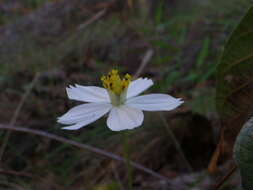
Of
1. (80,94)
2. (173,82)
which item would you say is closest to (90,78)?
(173,82)

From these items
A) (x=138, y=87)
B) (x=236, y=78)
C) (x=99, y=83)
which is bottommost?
(x=99, y=83)

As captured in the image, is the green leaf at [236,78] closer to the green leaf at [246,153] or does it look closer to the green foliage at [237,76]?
the green foliage at [237,76]

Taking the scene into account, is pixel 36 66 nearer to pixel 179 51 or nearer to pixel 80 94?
pixel 179 51

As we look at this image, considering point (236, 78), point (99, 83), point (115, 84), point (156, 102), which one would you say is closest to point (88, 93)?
point (115, 84)

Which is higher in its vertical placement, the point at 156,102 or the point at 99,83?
the point at 156,102

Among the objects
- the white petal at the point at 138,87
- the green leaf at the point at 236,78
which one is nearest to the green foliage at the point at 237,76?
the green leaf at the point at 236,78

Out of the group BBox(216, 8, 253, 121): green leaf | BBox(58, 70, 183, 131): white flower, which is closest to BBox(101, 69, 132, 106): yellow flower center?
BBox(58, 70, 183, 131): white flower

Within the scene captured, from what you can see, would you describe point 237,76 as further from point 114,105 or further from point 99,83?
point 99,83
